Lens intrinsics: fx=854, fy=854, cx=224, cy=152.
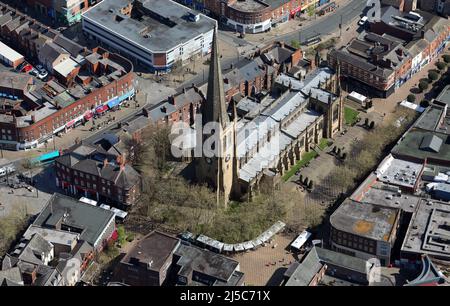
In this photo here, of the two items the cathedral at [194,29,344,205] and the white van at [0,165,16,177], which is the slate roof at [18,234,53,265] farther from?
the cathedral at [194,29,344,205]

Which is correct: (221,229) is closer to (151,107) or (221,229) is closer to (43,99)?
(151,107)

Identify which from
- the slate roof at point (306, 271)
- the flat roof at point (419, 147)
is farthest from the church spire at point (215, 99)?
the flat roof at point (419, 147)

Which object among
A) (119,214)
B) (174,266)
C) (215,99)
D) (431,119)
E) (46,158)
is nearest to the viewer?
(174,266)

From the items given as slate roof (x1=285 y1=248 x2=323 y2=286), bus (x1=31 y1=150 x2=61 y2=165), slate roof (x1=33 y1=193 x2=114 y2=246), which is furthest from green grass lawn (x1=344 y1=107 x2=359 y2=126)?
bus (x1=31 y1=150 x2=61 y2=165)

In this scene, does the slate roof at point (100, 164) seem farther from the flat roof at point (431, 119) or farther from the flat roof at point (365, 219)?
the flat roof at point (431, 119)

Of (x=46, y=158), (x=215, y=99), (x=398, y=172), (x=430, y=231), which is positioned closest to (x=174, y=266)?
(x=215, y=99)

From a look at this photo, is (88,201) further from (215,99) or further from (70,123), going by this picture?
(215,99)
